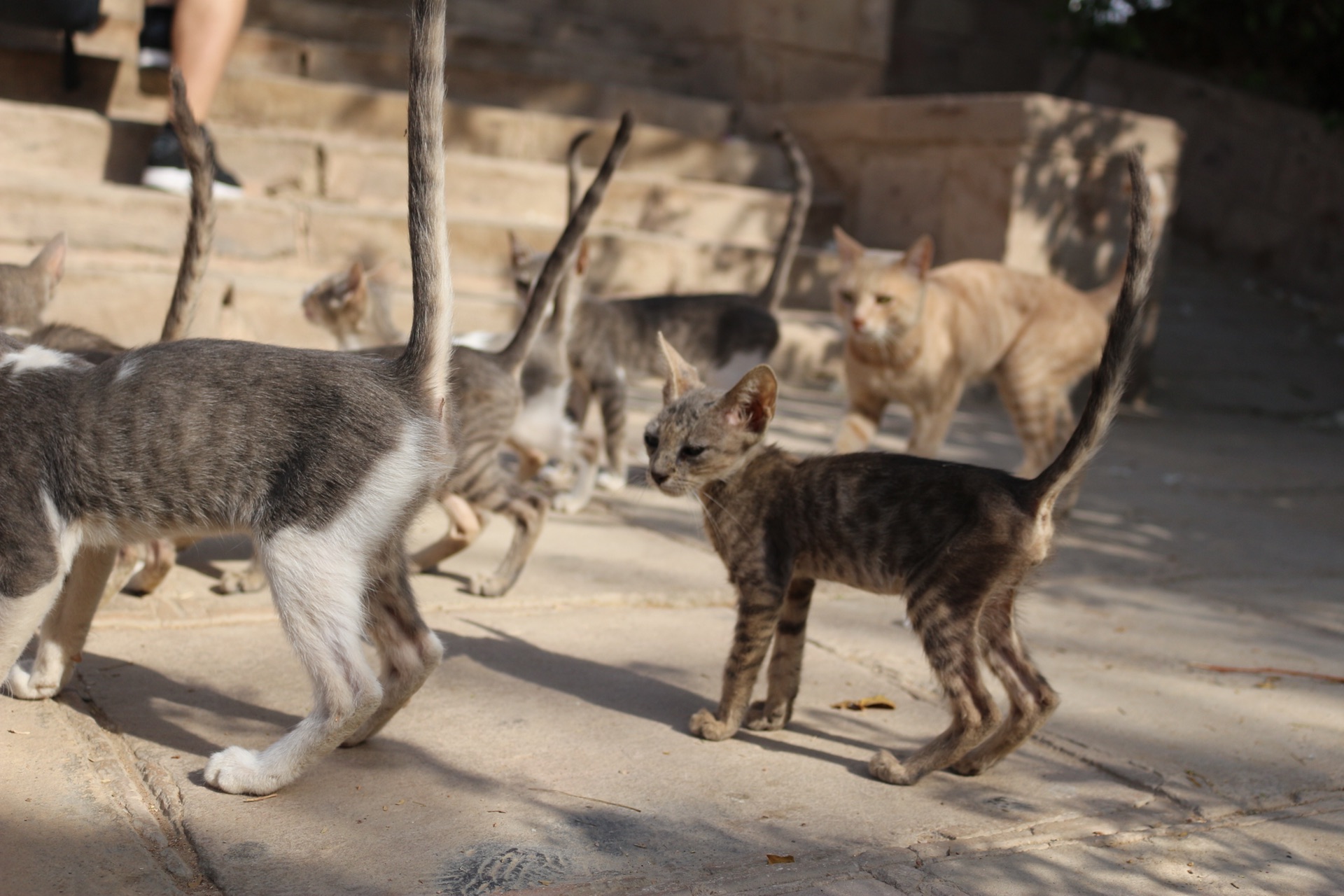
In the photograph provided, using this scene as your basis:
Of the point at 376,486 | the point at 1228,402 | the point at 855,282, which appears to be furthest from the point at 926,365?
the point at 1228,402

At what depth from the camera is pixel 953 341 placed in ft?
19.7

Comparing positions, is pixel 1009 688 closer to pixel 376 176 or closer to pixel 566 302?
pixel 566 302

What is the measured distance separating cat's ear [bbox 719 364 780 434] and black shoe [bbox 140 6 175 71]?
5.02m

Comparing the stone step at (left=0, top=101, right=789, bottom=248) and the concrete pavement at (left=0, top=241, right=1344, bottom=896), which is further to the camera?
the stone step at (left=0, top=101, right=789, bottom=248)

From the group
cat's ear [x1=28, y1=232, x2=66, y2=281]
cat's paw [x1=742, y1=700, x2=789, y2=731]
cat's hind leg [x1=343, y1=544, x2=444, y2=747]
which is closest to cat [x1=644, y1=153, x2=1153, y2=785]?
cat's paw [x1=742, y1=700, x2=789, y2=731]

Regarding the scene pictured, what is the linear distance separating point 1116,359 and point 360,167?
6.20m

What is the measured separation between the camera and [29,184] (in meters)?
6.46

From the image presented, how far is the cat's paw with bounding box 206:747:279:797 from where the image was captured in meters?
2.53

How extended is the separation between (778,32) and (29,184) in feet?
21.5

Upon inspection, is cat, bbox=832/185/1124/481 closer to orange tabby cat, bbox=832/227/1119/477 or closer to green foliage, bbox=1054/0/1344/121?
orange tabby cat, bbox=832/227/1119/477

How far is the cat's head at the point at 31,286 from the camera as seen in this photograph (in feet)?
13.3

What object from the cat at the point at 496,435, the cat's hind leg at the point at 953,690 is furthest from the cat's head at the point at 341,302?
the cat's hind leg at the point at 953,690

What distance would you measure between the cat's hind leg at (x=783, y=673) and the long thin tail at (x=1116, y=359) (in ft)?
2.43

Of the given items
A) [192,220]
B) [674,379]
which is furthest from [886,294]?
[192,220]
